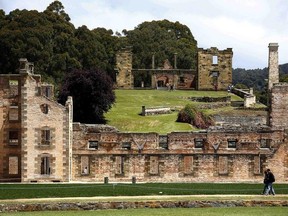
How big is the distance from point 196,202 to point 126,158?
→ 56.0 feet

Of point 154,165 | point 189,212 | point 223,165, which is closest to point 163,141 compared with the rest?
point 154,165

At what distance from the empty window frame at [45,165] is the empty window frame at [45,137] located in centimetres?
99

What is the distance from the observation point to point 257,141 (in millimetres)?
60688

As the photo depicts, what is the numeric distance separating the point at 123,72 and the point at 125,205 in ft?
194

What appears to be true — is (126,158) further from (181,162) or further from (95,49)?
(95,49)

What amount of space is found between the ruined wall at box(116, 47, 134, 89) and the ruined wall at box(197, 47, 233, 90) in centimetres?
782

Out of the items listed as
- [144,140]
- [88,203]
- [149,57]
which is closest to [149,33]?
[149,57]

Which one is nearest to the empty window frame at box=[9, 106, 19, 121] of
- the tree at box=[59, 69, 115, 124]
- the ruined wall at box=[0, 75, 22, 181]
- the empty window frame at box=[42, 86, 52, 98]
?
the ruined wall at box=[0, 75, 22, 181]

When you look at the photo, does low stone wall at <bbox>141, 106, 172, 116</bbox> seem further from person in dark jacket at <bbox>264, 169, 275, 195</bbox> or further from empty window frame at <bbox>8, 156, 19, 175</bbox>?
person in dark jacket at <bbox>264, 169, 275, 195</bbox>

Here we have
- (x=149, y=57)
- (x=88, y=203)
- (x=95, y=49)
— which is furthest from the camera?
(x=149, y=57)

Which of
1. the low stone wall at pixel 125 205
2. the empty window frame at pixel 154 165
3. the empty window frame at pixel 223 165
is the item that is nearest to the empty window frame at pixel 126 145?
the empty window frame at pixel 154 165

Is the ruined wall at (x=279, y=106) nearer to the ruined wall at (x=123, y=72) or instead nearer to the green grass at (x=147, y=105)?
the green grass at (x=147, y=105)

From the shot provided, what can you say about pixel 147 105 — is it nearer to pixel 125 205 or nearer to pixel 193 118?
pixel 193 118

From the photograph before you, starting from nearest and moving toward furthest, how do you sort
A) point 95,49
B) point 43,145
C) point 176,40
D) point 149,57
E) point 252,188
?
point 252,188
point 43,145
point 95,49
point 149,57
point 176,40
